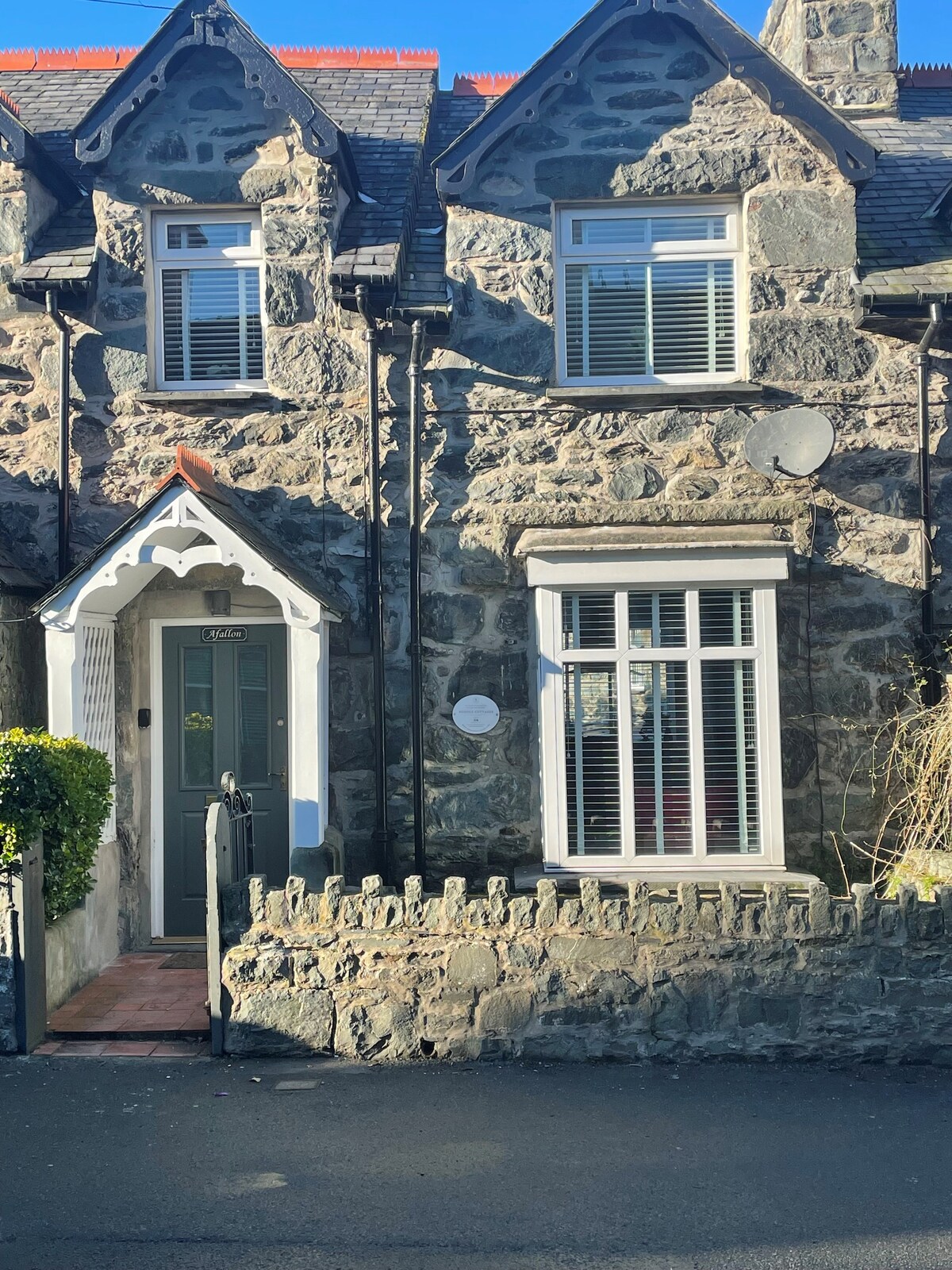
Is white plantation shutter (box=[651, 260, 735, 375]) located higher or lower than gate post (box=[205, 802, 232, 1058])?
higher

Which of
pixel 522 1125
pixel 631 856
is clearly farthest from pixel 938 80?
pixel 522 1125

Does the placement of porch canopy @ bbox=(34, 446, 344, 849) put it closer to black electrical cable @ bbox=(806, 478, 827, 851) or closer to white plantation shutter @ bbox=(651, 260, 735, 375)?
white plantation shutter @ bbox=(651, 260, 735, 375)

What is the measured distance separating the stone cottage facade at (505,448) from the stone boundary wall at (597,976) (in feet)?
6.15

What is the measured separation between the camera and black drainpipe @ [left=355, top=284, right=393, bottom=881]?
8.30 meters

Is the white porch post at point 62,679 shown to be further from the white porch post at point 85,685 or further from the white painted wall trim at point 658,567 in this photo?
the white painted wall trim at point 658,567

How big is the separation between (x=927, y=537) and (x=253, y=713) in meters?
5.25

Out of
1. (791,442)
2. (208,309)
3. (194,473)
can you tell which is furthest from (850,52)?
(194,473)

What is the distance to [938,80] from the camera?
12.0m

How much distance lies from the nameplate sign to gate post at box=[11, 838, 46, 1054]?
2.63 meters

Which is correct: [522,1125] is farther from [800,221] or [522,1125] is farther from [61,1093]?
[800,221]

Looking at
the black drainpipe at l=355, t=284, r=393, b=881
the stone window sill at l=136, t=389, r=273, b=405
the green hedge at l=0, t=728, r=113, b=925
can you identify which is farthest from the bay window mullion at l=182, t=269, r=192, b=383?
the green hedge at l=0, t=728, r=113, b=925

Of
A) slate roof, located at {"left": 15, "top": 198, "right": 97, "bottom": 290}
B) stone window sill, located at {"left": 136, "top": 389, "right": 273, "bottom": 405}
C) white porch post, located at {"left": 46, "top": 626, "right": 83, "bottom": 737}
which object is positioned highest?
slate roof, located at {"left": 15, "top": 198, "right": 97, "bottom": 290}

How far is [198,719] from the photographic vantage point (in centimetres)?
892

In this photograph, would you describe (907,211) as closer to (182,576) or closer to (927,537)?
(927,537)
